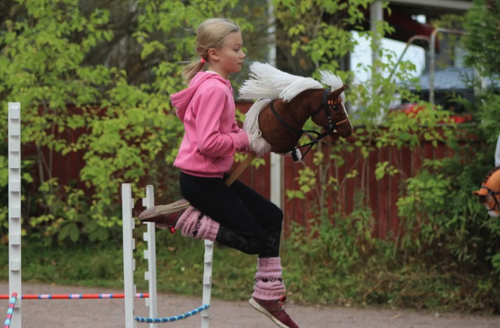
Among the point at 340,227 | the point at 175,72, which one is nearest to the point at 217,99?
the point at 340,227

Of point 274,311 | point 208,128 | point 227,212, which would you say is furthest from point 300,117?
point 274,311

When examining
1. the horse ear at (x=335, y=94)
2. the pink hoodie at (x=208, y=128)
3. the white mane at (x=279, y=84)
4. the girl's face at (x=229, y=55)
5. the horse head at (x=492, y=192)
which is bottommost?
the horse head at (x=492, y=192)

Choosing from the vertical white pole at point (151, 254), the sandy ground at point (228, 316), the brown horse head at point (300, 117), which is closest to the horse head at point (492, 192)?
the sandy ground at point (228, 316)

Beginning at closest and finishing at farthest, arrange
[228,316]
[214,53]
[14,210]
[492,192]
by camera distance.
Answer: [214,53]
[14,210]
[492,192]
[228,316]

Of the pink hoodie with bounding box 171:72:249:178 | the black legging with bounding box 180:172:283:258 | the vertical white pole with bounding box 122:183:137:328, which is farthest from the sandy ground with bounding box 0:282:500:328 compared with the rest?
the pink hoodie with bounding box 171:72:249:178

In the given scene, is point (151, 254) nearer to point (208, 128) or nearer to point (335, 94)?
point (208, 128)

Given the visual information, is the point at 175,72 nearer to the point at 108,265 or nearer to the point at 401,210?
the point at 108,265

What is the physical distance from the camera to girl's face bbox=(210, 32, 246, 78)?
14.4 feet

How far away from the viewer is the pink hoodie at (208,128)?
4168 millimetres

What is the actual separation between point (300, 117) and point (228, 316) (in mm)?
3369

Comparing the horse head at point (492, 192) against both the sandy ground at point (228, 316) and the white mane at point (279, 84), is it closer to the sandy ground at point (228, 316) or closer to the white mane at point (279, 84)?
the sandy ground at point (228, 316)

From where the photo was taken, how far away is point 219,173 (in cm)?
439

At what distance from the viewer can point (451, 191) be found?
7.61m

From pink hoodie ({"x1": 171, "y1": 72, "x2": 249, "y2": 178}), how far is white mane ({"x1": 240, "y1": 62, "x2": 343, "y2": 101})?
15cm
